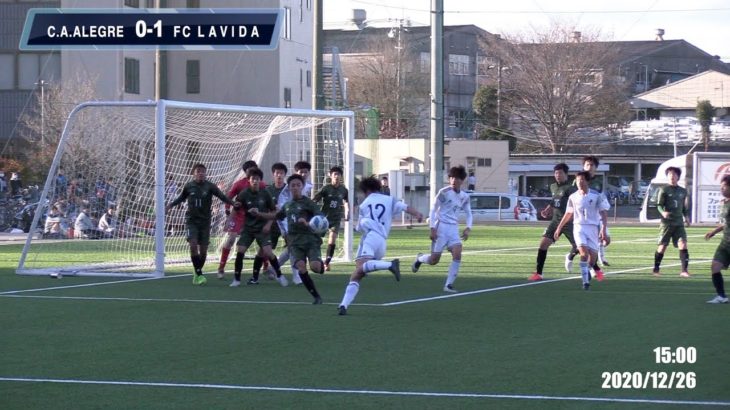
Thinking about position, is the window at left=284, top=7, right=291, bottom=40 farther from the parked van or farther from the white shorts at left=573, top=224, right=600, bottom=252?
the white shorts at left=573, top=224, right=600, bottom=252

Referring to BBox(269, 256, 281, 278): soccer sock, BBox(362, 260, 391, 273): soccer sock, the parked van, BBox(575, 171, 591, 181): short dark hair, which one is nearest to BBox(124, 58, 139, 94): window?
the parked van

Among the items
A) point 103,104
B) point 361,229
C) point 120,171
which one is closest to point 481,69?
point 120,171

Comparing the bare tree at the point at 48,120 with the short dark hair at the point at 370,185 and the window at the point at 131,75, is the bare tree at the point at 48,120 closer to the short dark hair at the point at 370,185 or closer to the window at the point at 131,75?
the window at the point at 131,75

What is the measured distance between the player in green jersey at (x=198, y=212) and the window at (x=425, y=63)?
5753 centimetres

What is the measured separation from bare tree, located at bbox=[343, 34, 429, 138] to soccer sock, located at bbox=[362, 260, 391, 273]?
59316 mm

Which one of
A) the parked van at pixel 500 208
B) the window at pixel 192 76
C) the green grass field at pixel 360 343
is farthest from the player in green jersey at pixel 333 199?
the window at pixel 192 76

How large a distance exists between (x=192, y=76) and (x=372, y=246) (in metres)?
45.6

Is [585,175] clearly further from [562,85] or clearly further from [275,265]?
[562,85]

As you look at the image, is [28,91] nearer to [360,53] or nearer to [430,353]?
[360,53]

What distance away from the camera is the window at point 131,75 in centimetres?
5235

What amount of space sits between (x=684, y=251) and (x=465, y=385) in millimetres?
12263

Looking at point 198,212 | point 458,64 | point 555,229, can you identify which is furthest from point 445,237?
point 458,64

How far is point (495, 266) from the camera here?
22828mm

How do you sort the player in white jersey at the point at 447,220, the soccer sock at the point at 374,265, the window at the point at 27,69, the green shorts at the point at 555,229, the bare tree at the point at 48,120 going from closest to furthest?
the soccer sock at the point at 374,265 < the player in white jersey at the point at 447,220 < the green shorts at the point at 555,229 < the bare tree at the point at 48,120 < the window at the point at 27,69
